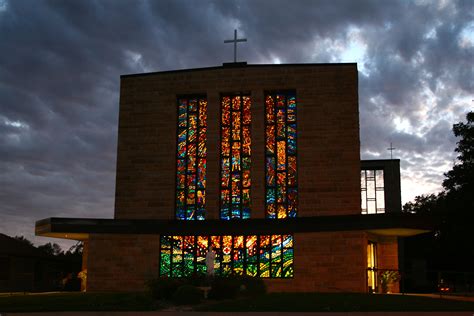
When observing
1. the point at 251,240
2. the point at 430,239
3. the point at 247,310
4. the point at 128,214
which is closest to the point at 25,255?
the point at 128,214

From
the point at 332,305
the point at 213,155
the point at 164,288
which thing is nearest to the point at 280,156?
the point at 213,155

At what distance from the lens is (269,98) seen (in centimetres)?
3653

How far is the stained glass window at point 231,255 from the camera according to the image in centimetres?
3269

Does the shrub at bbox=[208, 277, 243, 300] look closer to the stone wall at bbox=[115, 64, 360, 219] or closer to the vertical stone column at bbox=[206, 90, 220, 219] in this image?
the stone wall at bbox=[115, 64, 360, 219]

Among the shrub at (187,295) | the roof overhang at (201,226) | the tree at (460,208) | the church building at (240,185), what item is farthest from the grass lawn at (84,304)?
the tree at (460,208)

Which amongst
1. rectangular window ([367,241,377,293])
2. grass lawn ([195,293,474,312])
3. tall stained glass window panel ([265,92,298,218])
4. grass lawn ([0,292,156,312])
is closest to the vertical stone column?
tall stained glass window panel ([265,92,298,218])

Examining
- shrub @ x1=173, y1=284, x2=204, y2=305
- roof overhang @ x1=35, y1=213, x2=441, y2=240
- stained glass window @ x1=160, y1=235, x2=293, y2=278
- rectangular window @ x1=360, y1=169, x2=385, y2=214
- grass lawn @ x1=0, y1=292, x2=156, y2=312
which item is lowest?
grass lawn @ x1=0, y1=292, x2=156, y2=312

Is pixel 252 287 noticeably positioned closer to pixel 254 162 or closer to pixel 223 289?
pixel 223 289

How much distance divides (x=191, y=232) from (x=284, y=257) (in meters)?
5.49

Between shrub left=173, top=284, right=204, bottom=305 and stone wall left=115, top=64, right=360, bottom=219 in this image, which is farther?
stone wall left=115, top=64, right=360, bottom=219

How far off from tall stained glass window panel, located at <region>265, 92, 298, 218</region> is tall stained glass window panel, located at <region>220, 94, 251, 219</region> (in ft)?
3.95

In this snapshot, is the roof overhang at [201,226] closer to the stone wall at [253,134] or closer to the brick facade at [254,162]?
the brick facade at [254,162]

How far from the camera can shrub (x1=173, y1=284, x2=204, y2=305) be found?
21.3m

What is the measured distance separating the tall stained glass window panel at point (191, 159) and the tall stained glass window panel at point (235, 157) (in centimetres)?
121
